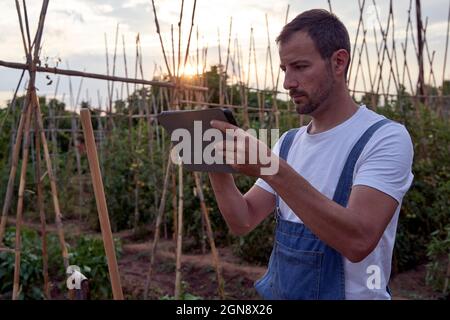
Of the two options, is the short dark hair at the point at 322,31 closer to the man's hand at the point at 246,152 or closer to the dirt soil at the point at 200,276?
the man's hand at the point at 246,152

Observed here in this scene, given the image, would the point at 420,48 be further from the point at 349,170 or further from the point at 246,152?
the point at 246,152

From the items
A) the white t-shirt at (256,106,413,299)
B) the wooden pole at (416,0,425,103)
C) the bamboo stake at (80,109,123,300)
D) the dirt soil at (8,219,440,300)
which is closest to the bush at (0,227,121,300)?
the dirt soil at (8,219,440,300)

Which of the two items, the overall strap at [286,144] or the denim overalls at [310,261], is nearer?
the denim overalls at [310,261]

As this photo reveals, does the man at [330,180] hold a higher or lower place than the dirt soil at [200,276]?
higher

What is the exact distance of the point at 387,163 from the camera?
120 cm

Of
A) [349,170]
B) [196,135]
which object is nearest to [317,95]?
[349,170]

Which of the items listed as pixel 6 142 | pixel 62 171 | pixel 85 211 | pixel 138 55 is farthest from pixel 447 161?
pixel 6 142

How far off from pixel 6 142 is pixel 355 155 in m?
7.65

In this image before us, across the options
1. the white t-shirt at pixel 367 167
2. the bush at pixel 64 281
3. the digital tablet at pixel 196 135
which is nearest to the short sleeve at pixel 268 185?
the white t-shirt at pixel 367 167

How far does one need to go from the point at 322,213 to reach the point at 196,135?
35cm

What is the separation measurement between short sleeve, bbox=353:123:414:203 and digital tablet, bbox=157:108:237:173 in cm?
29

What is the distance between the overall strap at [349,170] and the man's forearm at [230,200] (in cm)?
32

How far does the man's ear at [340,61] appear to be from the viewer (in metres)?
1.34

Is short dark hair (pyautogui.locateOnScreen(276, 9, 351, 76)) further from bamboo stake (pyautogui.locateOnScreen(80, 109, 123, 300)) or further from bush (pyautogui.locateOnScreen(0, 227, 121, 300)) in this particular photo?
bush (pyautogui.locateOnScreen(0, 227, 121, 300))
